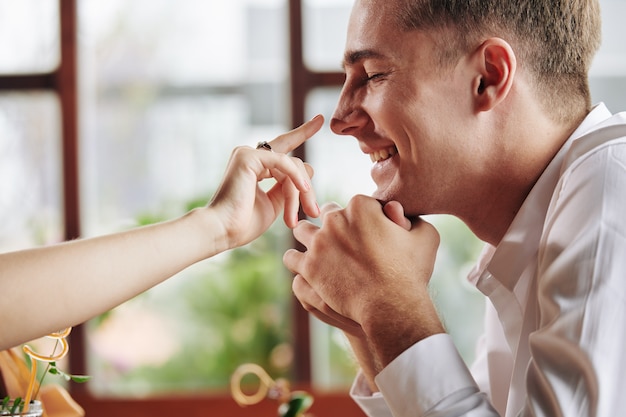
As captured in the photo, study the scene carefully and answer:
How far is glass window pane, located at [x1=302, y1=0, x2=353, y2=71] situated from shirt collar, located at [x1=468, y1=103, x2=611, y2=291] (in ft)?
8.40

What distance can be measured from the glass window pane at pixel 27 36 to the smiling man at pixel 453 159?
2844mm

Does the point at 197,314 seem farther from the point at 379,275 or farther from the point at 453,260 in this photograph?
the point at 379,275

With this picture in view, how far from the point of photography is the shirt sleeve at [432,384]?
1.15 meters

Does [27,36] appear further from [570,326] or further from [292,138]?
[570,326]

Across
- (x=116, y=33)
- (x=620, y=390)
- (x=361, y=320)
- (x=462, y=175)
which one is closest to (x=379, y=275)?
(x=361, y=320)

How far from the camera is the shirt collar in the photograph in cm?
144

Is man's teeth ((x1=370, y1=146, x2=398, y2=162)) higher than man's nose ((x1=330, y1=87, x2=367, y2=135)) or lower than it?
lower

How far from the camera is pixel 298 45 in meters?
3.91

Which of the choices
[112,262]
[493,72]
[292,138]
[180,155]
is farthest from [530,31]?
[180,155]

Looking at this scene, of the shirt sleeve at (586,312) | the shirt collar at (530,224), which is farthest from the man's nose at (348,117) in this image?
the shirt sleeve at (586,312)

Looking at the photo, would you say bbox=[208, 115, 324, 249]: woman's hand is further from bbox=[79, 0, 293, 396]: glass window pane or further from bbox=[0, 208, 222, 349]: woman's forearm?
bbox=[79, 0, 293, 396]: glass window pane

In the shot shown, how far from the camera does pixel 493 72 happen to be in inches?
56.0

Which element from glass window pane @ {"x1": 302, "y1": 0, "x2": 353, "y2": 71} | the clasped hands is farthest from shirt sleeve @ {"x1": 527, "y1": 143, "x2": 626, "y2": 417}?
glass window pane @ {"x1": 302, "y1": 0, "x2": 353, "y2": 71}

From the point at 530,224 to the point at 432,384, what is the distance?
41 centimetres
